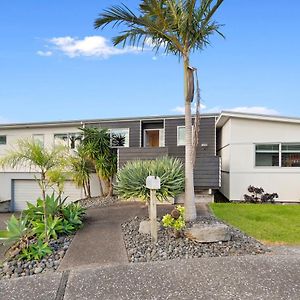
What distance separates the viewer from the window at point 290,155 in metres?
13.8

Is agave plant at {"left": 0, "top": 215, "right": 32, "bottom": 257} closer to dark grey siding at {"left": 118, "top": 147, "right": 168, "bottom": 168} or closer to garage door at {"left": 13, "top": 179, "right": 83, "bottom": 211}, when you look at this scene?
dark grey siding at {"left": 118, "top": 147, "right": 168, "bottom": 168}

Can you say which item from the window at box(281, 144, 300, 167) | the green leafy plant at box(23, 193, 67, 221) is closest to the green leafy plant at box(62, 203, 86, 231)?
the green leafy plant at box(23, 193, 67, 221)

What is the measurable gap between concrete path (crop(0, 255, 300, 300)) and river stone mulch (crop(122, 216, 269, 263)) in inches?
17.6

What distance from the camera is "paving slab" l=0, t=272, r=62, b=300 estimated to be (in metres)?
4.62

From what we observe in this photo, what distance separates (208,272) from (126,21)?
635 cm

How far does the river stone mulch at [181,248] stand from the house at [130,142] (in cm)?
618

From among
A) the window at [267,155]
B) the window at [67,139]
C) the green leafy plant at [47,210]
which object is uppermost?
the window at [67,139]

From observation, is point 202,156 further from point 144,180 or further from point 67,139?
point 67,139

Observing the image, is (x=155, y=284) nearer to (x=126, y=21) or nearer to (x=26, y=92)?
(x=126, y=21)

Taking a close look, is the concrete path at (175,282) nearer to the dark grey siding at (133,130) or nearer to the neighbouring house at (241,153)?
the neighbouring house at (241,153)

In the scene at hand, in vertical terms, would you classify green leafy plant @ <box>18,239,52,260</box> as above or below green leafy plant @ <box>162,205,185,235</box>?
below

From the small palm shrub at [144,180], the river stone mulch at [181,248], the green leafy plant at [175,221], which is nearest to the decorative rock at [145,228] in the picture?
the river stone mulch at [181,248]

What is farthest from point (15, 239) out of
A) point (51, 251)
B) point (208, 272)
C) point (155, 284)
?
point (208, 272)

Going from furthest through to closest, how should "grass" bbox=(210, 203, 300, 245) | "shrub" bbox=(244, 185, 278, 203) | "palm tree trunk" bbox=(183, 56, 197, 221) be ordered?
"shrub" bbox=(244, 185, 278, 203), "palm tree trunk" bbox=(183, 56, 197, 221), "grass" bbox=(210, 203, 300, 245)
